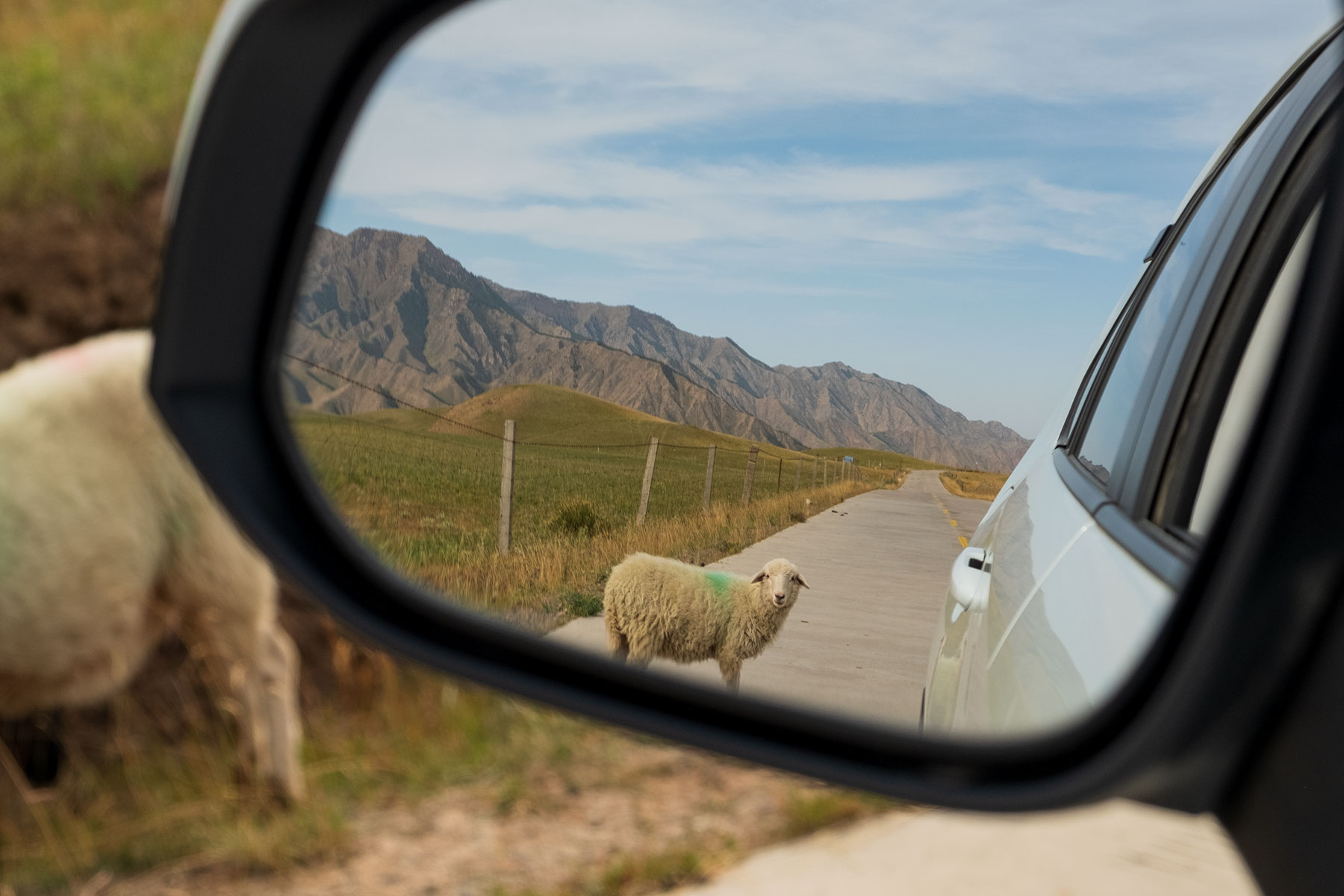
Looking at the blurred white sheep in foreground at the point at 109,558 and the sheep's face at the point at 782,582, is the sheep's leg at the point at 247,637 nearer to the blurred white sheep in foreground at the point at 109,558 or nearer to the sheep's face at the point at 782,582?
the blurred white sheep in foreground at the point at 109,558

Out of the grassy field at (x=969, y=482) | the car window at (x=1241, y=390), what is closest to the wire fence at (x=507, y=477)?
the grassy field at (x=969, y=482)

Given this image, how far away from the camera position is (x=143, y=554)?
4.35m

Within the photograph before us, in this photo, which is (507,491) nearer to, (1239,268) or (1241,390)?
(1239,268)

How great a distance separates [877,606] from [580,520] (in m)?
3.37

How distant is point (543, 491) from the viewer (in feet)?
24.1

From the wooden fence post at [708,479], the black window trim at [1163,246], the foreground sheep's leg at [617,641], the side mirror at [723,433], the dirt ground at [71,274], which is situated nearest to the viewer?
the side mirror at [723,433]

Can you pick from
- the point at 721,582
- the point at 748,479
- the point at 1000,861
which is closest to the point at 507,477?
the point at 748,479

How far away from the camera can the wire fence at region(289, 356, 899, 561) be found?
8.48 feet

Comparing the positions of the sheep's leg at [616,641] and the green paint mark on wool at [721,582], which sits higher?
the green paint mark on wool at [721,582]

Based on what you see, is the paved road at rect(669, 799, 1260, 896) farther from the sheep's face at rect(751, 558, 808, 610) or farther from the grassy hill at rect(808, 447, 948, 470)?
the grassy hill at rect(808, 447, 948, 470)

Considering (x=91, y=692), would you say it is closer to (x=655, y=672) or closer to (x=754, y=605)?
(x=754, y=605)

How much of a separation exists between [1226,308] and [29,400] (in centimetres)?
426

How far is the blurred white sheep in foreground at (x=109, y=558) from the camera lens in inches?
163

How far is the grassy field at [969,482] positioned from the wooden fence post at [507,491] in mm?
3103
